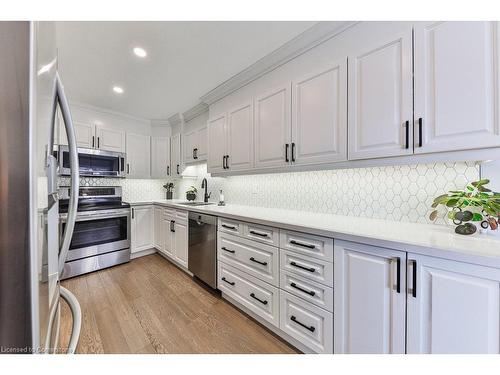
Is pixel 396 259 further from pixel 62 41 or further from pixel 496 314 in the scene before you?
pixel 62 41

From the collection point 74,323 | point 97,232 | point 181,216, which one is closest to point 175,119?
point 181,216

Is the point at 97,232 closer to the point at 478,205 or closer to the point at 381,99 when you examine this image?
the point at 381,99

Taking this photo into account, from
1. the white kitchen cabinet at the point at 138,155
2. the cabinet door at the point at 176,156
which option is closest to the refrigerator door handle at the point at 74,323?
the cabinet door at the point at 176,156

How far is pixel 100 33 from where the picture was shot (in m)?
1.57

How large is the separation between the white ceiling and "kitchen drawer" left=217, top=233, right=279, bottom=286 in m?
1.71

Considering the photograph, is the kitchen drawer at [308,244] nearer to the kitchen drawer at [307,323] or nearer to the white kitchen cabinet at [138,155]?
the kitchen drawer at [307,323]

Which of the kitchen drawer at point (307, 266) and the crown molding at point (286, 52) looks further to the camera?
the crown molding at point (286, 52)

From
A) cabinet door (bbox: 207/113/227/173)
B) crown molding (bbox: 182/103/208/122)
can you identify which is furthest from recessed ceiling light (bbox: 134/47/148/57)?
crown molding (bbox: 182/103/208/122)

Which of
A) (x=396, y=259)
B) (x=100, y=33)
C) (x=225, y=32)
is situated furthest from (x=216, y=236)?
(x=100, y=33)

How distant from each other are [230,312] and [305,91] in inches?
82.0

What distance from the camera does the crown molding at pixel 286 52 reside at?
1.50 m

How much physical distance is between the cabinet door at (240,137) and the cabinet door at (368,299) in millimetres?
1322

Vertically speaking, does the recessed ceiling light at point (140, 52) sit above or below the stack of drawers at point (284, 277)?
above

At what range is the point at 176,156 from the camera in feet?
11.8
